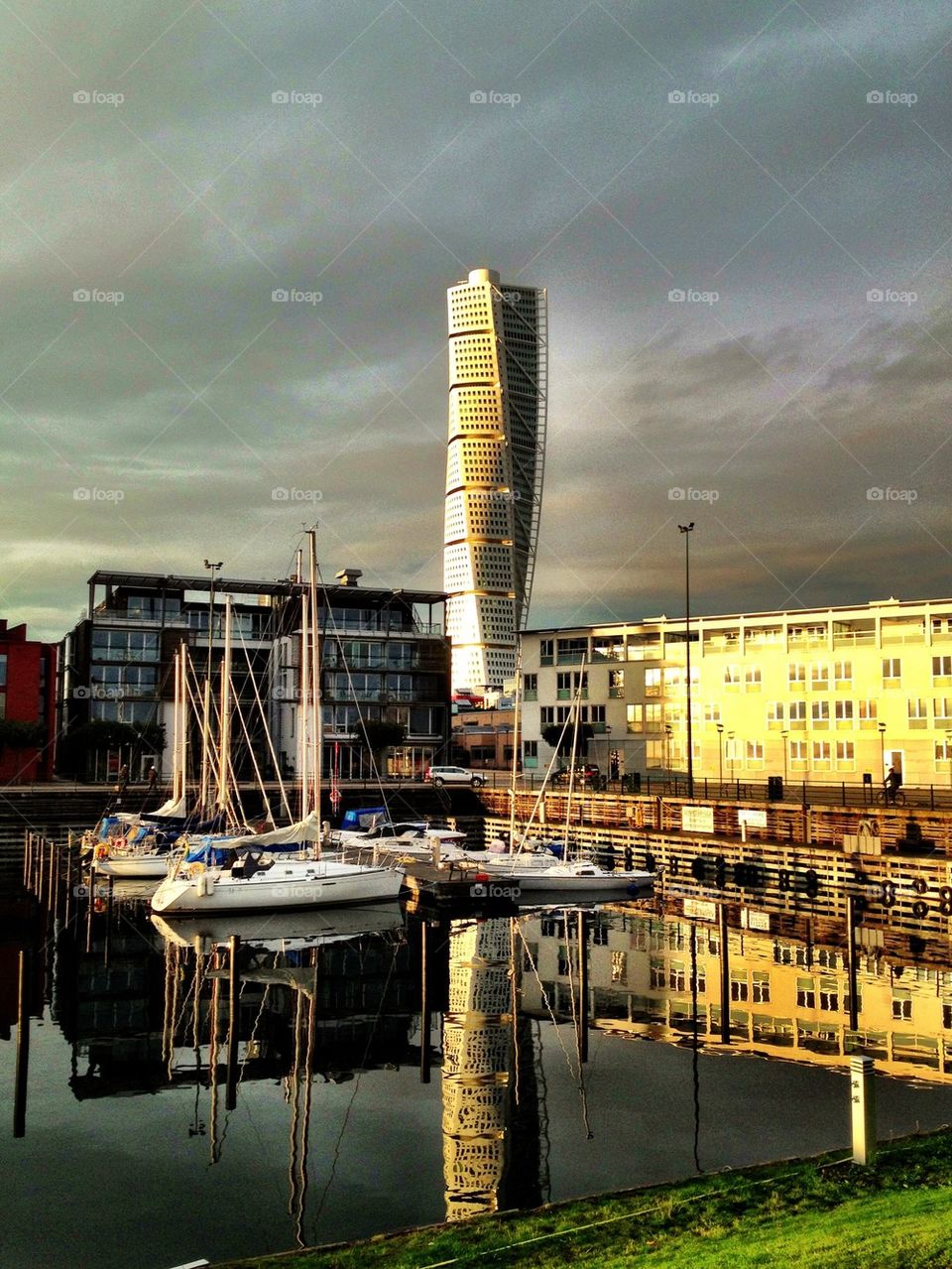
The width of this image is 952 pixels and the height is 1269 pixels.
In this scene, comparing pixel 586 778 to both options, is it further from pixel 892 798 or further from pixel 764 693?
pixel 892 798

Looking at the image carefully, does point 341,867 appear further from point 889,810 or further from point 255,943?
point 889,810

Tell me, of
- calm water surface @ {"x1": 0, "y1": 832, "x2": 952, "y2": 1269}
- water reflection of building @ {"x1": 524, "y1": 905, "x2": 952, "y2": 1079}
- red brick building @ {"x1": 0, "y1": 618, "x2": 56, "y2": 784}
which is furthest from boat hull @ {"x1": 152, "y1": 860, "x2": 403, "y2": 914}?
red brick building @ {"x1": 0, "y1": 618, "x2": 56, "y2": 784}

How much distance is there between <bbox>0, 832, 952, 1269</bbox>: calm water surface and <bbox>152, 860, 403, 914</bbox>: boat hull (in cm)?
517

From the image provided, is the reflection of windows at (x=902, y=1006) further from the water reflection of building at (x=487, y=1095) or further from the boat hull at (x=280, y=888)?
the boat hull at (x=280, y=888)

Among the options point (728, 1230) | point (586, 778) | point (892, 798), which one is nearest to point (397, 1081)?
point (728, 1230)

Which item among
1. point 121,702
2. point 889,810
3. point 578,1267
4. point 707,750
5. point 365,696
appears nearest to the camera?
point 578,1267

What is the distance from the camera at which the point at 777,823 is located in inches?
1887

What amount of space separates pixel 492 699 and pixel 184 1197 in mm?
175304

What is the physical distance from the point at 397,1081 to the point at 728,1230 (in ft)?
30.9

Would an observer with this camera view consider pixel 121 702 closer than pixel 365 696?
Yes

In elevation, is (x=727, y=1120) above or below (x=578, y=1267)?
below

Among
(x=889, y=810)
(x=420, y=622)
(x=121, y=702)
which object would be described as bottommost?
(x=889, y=810)

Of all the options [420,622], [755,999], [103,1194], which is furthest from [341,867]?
[420,622]

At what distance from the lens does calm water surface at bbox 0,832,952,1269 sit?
13453 mm
